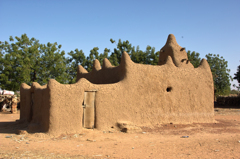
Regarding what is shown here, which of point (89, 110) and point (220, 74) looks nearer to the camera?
point (89, 110)

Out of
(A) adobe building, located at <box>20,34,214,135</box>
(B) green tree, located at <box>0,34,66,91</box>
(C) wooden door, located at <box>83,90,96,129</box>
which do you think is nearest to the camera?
(A) adobe building, located at <box>20,34,214,135</box>

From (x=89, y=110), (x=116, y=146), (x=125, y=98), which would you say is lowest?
(x=116, y=146)

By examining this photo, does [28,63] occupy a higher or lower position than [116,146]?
higher

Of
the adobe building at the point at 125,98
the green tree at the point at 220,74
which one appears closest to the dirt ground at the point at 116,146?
the adobe building at the point at 125,98

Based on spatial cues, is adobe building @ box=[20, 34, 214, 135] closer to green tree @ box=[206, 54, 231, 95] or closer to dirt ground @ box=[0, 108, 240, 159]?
dirt ground @ box=[0, 108, 240, 159]

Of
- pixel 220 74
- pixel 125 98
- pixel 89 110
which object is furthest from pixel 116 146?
pixel 220 74

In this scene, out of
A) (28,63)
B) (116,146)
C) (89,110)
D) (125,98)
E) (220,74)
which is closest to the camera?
(116,146)

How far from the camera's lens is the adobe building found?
7.91 meters

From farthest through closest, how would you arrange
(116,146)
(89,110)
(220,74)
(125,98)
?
(220,74) < (125,98) < (89,110) < (116,146)

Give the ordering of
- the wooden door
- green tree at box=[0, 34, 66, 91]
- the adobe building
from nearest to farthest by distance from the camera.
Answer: the adobe building < the wooden door < green tree at box=[0, 34, 66, 91]

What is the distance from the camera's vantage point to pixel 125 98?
30.6ft

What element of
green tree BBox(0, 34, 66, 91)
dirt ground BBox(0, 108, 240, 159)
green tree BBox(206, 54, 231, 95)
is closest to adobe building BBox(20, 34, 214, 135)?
dirt ground BBox(0, 108, 240, 159)

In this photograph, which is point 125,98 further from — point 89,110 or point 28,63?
point 28,63

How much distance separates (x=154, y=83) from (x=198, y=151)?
4444 mm
